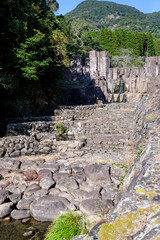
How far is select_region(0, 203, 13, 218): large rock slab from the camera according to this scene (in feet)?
12.8

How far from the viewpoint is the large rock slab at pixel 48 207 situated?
3.75 meters

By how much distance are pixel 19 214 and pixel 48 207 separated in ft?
2.21

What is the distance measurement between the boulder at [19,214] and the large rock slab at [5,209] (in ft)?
0.36

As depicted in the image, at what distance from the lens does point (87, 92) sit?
24.3 meters

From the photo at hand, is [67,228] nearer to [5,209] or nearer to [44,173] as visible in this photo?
[5,209]

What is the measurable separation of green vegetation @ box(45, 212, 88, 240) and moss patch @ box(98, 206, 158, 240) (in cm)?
126

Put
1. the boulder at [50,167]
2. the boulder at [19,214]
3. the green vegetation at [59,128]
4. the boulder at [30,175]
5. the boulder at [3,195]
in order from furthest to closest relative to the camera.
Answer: the green vegetation at [59,128] → the boulder at [50,167] → the boulder at [30,175] → the boulder at [3,195] → the boulder at [19,214]

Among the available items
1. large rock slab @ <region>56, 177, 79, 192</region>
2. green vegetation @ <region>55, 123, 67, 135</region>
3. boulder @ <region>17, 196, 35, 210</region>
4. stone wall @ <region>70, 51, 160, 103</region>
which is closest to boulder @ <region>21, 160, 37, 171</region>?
large rock slab @ <region>56, 177, 79, 192</region>

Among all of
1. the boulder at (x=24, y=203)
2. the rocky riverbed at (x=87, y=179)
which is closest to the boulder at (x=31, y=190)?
the rocky riverbed at (x=87, y=179)

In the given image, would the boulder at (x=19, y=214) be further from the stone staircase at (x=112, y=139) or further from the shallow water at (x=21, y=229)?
the stone staircase at (x=112, y=139)

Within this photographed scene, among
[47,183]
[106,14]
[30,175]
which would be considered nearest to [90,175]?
[47,183]


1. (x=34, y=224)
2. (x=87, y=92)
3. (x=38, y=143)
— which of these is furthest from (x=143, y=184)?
(x=87, y=92)

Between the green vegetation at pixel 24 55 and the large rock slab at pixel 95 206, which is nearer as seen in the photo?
the large rock slab at pixel 95 206

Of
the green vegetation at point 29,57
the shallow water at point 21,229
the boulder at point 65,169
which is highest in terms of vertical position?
the green vegetation at point 29,57
